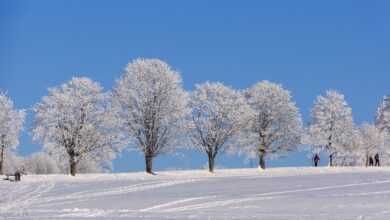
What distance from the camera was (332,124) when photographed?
262 ft

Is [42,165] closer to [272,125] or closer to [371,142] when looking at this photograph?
[272,125]

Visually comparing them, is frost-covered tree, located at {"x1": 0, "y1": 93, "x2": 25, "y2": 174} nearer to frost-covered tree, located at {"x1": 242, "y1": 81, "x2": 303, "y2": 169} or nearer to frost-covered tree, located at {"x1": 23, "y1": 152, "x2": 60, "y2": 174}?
frost-covered tree, located at {"x1": 242, "y1": 81, "x2": 303, "y2": 169}

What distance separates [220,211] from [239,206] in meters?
1.80

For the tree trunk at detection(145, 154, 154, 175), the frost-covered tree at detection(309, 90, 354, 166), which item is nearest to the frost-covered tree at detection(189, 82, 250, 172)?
the tree trunk at detection(145, 154, 154, 175)

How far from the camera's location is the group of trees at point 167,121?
60.8 meters

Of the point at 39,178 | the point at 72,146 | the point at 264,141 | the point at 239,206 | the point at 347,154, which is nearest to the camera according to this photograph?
the point at 239,206

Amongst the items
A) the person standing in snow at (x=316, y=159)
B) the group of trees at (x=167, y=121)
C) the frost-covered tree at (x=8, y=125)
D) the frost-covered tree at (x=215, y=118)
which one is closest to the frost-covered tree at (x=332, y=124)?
the group of trees at (x=167, y=121)

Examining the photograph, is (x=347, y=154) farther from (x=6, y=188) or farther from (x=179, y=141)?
(x=6, y=188)

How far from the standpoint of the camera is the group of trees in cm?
6084

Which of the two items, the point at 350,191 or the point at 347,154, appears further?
the point at 347,154

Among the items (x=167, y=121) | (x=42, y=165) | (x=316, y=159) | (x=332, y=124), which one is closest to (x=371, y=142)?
(x=332, y=124)

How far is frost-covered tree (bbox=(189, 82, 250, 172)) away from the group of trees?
0.35 feet

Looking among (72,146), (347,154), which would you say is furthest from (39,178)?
(347,154)

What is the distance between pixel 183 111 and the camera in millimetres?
62344
